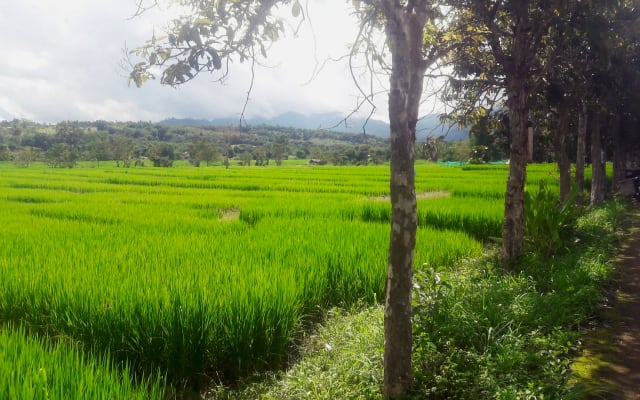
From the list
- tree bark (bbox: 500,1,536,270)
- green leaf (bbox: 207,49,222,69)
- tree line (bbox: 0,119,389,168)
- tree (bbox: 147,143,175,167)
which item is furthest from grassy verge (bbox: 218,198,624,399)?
tree (bbox: 147,143,175,167)

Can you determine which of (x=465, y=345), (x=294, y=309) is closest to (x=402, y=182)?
(x=465, y=345)

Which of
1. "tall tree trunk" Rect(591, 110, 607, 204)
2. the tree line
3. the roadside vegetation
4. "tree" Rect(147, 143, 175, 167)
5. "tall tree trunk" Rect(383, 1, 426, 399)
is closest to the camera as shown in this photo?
"tall tree trunk" Rect(383, 1, 426, 399)

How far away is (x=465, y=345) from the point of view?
3359 mm

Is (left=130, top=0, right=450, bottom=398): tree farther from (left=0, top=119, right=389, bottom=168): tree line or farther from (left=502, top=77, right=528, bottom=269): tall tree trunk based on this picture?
(left=0, top=119, right=389, bottom=168): tree line

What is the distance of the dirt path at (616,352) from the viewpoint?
2858 mm

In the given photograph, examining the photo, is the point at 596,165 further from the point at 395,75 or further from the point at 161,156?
the point at 161,156

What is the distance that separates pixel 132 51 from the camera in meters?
2.25

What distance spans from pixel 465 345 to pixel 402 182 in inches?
66.3

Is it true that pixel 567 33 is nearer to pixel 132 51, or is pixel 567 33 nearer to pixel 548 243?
pixel 548 243

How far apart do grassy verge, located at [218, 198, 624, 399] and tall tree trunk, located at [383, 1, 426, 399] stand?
0.25m

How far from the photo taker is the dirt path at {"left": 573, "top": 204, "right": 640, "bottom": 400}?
2.86 meters

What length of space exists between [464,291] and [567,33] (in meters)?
3.17

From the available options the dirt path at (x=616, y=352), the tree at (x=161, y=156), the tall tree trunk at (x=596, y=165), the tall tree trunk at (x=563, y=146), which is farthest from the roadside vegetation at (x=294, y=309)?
the tree at (x=161, y=156)

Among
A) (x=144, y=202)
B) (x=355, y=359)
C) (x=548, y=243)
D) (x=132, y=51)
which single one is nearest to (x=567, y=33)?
(x=548, y=243)
